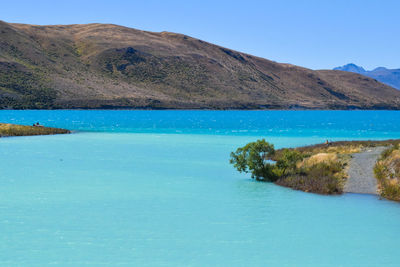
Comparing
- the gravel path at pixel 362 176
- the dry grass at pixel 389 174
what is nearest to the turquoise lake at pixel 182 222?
the dry grass at pixel 389 174

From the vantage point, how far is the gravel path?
22.6 m

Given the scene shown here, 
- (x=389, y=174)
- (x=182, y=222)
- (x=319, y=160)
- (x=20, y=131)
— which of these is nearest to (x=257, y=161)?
(x=319, y=160)

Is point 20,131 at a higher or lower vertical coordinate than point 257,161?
higher

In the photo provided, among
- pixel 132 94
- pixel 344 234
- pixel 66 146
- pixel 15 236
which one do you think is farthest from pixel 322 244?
pixel 132 94

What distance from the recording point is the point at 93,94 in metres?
186

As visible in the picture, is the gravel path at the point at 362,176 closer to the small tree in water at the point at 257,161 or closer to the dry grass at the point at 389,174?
the dry grass at the point at 389,174

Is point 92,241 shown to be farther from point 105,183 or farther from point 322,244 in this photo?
point 105,183

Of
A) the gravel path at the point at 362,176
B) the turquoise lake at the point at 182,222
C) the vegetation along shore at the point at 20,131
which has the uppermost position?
the vegetation along shore at the point at 20,131

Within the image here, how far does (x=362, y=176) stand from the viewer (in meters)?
24.3

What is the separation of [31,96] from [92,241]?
167 meters

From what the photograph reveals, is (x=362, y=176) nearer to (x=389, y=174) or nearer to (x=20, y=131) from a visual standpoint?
(x=389, y=174)

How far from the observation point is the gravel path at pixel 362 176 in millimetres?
22609

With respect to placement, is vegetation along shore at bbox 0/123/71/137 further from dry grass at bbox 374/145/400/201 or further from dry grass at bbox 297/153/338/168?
dry grass at bbox 374/145/400/201

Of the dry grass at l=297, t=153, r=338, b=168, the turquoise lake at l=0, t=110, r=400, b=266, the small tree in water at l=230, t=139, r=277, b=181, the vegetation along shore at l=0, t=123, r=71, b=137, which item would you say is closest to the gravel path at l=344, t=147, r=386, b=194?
the dry grass at l=297, t=153, r=338, b=168
